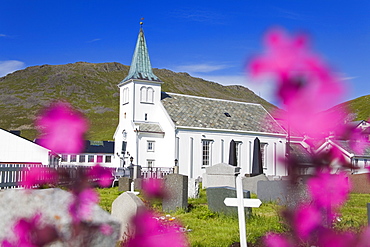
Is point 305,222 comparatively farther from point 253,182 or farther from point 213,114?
point 213,114

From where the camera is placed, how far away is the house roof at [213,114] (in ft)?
120

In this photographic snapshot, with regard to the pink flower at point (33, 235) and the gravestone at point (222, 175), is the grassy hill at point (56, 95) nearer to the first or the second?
the gravestone at point (222, 175)

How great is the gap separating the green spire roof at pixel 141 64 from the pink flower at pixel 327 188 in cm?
3676

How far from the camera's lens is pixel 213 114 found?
38969mm

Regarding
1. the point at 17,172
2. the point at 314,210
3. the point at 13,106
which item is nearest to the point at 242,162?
the point at 17,172

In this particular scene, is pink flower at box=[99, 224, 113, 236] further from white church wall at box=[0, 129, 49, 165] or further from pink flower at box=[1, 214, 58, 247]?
white church wall at box=[0, 129, 49, 165]

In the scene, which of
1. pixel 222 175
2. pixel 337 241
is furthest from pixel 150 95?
pixel 337 241

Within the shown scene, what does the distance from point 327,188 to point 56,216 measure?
0.90 m

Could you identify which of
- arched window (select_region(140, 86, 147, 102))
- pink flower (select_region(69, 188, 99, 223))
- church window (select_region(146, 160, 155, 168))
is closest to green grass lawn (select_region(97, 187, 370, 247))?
pink flower (select_region(69, 188, 99, 223))

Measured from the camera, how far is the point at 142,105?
1469 inches

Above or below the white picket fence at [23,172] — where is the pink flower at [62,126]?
above

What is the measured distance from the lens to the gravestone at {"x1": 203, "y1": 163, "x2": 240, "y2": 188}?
2009 cm

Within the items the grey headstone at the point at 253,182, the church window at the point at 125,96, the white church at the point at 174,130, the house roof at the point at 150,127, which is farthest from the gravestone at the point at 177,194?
the church window at the point at 125,96

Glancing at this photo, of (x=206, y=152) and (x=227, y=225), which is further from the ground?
(x=206, y=152)
